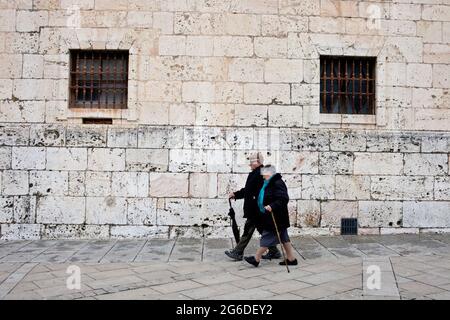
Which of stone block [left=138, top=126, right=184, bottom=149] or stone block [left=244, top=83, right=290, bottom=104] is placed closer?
stone block [left=138, top=126, right=184, bottom=149]

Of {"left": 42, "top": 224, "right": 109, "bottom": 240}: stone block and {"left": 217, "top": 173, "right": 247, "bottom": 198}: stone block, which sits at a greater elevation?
{"left": 217, "top": 173, "right": 247, "bottom": 198}: stone block

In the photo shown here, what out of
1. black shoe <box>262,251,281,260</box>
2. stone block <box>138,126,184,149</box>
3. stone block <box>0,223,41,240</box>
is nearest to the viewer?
black shoe <box>262,251,281,260</box>

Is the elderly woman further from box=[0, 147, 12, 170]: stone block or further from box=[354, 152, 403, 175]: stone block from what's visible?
box=[0, 147, 12, 170]: stone block

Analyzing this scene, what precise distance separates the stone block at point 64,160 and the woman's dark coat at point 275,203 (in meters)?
3.99

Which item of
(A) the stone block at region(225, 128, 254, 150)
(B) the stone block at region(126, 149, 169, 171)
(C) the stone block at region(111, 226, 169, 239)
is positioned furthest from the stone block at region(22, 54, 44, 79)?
(A) the stone block at region(225, 128, 254, 150)

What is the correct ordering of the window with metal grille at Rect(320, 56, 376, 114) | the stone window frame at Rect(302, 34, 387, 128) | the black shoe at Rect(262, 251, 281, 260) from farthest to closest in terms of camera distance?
the window with metal grille at Rect(320, 56, 376, 114) → the stone window frame at Rect(302, 34, 387, 128) → the black shoe at Rect(262, 251, 281, 260)

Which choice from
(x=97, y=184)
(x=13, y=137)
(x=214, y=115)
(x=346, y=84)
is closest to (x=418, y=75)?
(x=346, y=84)

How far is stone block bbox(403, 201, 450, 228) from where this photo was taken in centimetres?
823

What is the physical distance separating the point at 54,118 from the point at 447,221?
8.23 m

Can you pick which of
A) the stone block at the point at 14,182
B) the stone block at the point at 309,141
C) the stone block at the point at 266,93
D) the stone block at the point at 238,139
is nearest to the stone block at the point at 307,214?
the stone block at the point at 309,141

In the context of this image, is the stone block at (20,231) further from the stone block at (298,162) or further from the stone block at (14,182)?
the stone block at (298,162)

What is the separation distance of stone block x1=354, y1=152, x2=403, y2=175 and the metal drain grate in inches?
39.5

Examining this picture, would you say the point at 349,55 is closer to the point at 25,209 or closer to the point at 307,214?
the point at 307,214

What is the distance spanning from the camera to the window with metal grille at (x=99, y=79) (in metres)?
8.30
